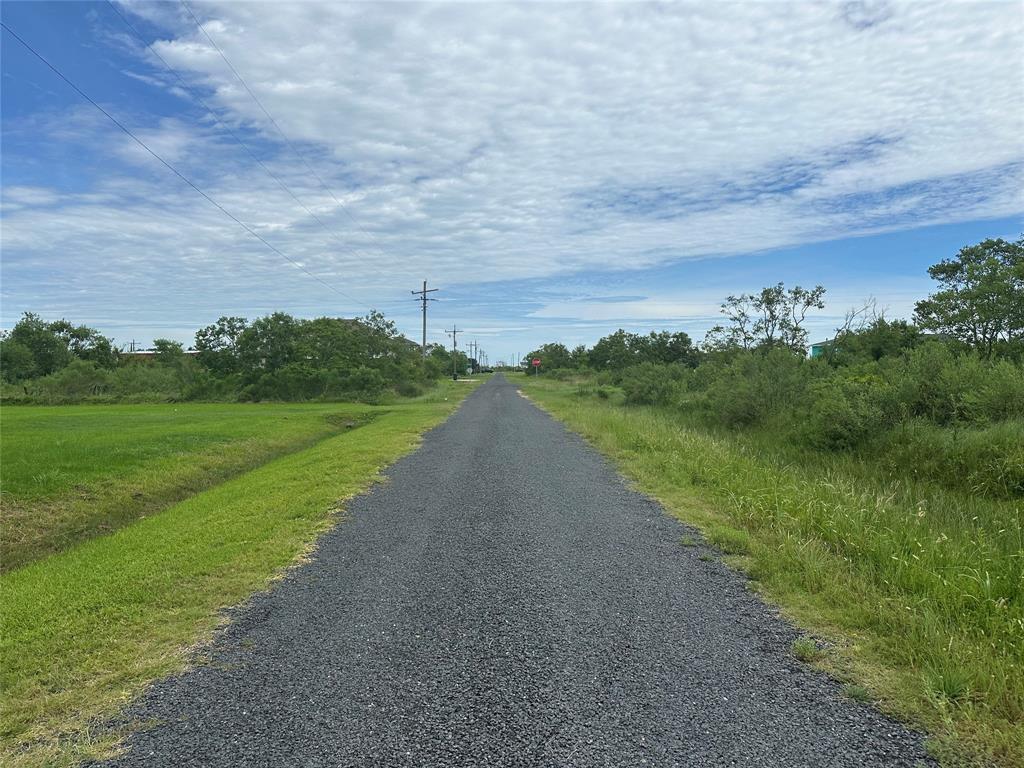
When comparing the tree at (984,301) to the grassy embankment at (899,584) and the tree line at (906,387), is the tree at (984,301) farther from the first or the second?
the grassy embankment at (899,584)

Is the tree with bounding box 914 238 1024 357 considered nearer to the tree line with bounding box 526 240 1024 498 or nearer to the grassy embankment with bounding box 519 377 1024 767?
the tree line with bounding box 526 240 1024 498

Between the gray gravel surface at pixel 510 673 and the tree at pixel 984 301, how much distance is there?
66.6 feet

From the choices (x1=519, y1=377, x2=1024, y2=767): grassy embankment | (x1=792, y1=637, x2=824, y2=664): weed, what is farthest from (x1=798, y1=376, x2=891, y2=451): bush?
(x1=792, y1=637, x2=824, y2=664): weed

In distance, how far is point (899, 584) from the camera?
16.1 ft

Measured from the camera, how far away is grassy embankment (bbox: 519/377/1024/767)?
3.18m

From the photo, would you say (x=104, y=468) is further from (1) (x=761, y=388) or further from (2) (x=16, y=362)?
(2) (x=16, y=362)

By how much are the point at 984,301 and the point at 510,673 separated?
24.5 meters

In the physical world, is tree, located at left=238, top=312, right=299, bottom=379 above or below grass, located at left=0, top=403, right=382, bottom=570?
above

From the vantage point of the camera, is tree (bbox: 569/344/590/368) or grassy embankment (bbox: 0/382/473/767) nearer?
grassy embankment (bbox: 0/382/473/767)

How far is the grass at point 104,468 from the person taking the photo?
11.2 meters

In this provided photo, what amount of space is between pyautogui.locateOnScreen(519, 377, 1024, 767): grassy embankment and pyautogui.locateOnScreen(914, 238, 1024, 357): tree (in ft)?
45.5

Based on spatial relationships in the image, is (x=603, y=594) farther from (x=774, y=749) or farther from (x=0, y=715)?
(x=0, y=715)

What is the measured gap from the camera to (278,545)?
6.65 m

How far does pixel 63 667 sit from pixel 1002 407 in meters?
15.3
